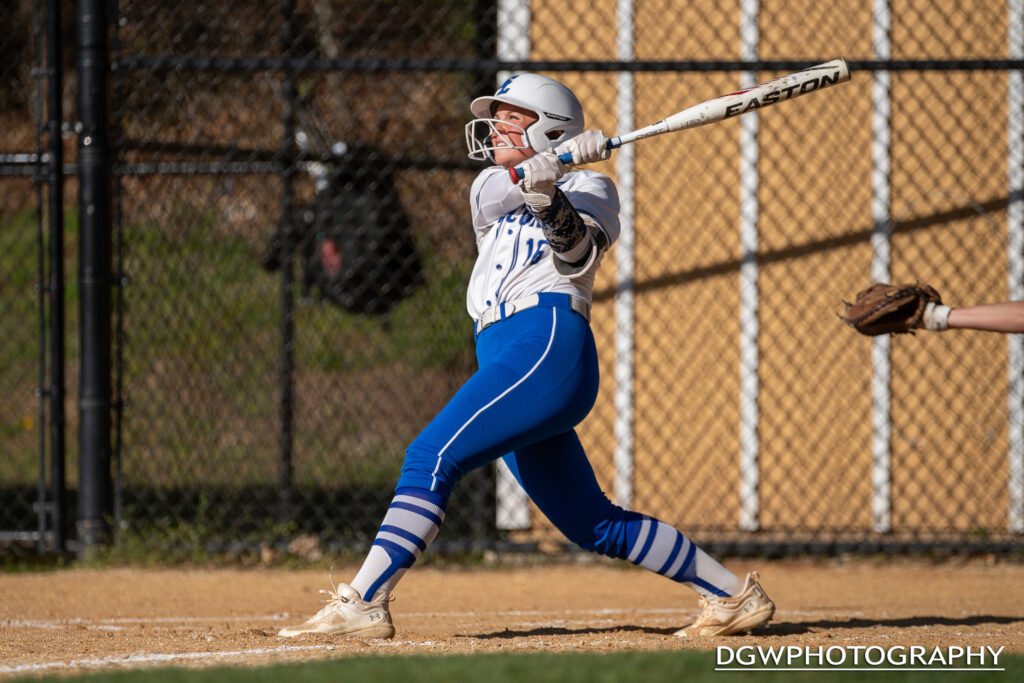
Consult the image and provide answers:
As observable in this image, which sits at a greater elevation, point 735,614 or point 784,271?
point 784,271

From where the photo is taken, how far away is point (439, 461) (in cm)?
292

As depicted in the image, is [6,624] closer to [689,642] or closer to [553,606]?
[553,606]

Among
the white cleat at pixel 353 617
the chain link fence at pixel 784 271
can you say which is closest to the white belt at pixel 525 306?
the white cleat at pixel 353 617

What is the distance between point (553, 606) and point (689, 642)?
1.07 metres

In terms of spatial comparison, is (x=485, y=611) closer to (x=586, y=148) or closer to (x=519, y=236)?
(x=519, y=236)

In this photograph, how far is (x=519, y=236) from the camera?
3115 millimetres

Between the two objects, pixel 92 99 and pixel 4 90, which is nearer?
pixel 92 99

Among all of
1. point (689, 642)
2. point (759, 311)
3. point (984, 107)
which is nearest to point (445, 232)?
point (759, 311)

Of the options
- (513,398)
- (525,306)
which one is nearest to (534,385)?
(513,398)

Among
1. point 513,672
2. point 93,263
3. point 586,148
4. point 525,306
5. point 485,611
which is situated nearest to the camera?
point 513,672

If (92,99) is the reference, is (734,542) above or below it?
below

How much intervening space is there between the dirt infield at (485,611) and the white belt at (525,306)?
968mm

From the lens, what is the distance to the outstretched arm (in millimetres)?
3004
